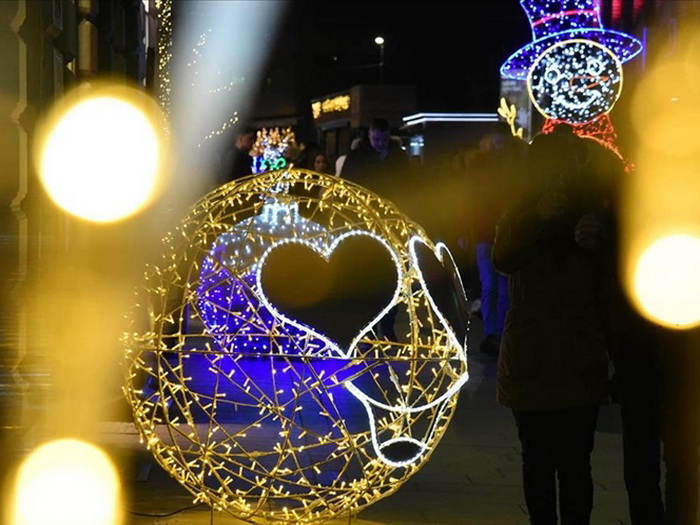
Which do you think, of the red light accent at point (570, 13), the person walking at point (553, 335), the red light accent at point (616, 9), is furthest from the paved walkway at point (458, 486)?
the red light accent at point (616, 9)

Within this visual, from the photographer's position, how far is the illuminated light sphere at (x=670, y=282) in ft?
18.6

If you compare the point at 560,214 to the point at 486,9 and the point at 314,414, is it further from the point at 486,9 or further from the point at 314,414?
the point at 486,9

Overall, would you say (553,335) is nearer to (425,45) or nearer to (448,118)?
(448,118)

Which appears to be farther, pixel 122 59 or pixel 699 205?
pixel 122 59

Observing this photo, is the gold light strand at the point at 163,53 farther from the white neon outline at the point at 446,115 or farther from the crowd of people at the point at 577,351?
the white neon outline at the point at 446,115

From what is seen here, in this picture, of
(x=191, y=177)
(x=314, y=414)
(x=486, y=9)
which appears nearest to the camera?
(x=314, y=414)

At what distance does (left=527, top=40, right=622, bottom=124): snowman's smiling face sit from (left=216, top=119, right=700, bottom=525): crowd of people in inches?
434

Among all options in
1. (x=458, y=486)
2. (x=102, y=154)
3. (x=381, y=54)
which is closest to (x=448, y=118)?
(x=381, y=54)

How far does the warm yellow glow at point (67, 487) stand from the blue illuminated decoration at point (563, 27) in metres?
10.4

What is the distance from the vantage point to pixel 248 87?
54.7 metres

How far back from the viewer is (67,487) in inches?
264

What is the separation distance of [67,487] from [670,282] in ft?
9.74

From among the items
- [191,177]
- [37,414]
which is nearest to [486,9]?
[191,177]

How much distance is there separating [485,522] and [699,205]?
171 centimetres
